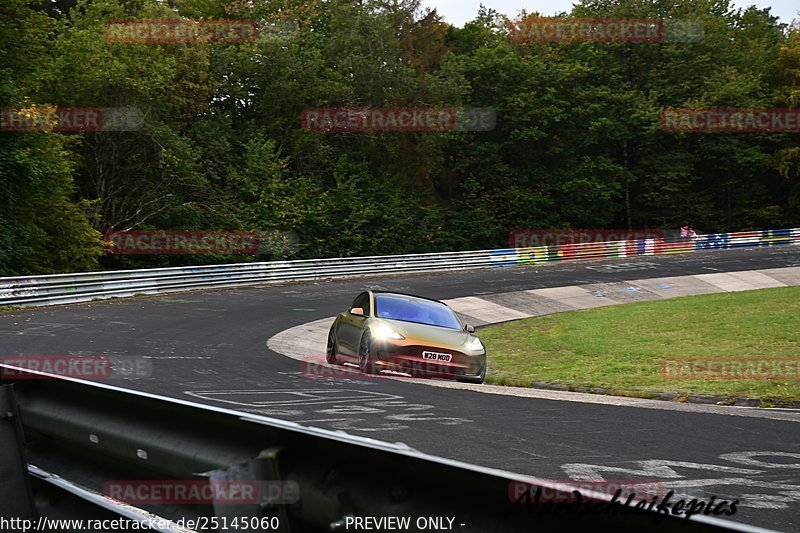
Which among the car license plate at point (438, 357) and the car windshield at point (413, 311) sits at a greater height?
the car windshield at point (413, 311)

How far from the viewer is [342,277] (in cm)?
3938

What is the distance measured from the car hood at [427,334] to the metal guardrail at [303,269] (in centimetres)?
1596

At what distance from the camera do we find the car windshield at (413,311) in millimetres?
14453

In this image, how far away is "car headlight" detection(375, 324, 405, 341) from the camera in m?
13.6

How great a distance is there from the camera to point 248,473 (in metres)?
3.21

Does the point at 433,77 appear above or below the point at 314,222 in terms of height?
above

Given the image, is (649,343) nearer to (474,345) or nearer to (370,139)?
(474,345)

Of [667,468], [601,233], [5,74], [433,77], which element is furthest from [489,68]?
[667,468]

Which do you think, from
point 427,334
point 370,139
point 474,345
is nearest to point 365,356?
point 427,334

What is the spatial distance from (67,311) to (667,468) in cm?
2104

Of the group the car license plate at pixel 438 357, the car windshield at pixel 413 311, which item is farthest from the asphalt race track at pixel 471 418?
the car windshield at pixel 413 311

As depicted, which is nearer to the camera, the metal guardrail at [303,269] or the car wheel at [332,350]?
the car wheel at [332,350]

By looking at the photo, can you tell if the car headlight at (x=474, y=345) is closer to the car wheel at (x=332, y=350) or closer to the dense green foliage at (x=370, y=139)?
the car wheel at (x=332, y=350)

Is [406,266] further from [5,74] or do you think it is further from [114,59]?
[5,74]
